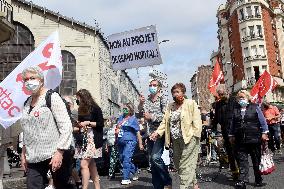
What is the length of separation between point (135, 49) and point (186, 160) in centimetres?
505

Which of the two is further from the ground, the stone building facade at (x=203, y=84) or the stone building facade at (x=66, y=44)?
the stone building facade at (x=203, y=84)

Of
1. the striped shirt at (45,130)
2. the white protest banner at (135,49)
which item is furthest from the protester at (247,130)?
the striped shirt at (45,130)

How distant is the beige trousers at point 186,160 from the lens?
591 centimetres

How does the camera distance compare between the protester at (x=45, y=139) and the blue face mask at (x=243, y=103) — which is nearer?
the protester at (x=45, y=139)

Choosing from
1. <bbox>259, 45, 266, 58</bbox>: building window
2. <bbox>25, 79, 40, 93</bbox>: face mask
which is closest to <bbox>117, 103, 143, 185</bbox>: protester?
<bbox>25, 79, 40, 93</bbox>: face mask

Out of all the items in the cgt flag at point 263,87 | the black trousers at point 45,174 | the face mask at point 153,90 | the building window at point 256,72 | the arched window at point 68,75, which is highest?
the building window at point 256,72

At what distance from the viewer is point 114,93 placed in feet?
133

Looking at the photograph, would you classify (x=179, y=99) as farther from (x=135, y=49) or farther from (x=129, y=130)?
(x=135, y=49)

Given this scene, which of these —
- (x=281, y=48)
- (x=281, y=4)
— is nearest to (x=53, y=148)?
(x=281, y=48)

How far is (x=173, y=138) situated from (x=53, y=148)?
2.56 m

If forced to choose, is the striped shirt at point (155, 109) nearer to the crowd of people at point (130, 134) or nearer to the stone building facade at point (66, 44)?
the crowd of people at point (130, 134)

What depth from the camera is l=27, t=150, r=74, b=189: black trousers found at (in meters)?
4.10

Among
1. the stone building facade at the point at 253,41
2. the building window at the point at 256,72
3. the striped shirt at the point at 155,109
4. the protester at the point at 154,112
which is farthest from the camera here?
the stone building facade at the point at 253,41

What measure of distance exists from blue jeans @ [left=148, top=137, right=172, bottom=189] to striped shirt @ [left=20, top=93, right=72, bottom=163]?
2602mm
